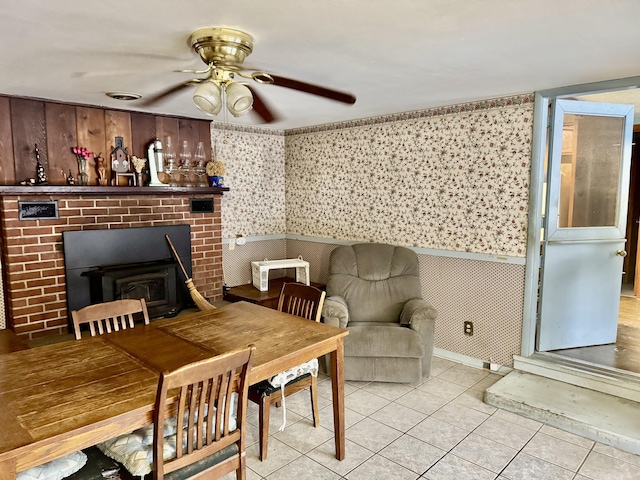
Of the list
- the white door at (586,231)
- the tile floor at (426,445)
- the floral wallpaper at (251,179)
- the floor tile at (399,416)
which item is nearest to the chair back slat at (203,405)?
the tile floor at (426,445)

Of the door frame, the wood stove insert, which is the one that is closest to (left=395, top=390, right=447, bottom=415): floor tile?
the door frame

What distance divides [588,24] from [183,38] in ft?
6.03

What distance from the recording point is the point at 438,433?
2.80 m

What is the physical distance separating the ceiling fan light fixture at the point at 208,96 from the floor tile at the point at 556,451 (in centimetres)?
260

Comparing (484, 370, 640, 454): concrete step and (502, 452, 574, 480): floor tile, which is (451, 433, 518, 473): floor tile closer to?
(502, 452, 574, 480): floor tile

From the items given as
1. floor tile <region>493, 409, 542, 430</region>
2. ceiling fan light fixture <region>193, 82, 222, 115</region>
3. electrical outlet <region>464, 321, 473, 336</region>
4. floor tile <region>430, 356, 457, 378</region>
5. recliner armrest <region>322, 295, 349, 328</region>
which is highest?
ceiling fan light fixture <region>193, 82, 222, 115</region>

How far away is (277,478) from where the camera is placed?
7.73ft

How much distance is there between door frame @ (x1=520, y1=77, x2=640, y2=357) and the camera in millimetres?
3217

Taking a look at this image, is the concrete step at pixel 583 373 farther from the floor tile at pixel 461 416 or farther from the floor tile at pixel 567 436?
the floor tile at pixel 461 416

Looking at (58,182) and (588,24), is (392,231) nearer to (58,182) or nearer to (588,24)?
(588,24)

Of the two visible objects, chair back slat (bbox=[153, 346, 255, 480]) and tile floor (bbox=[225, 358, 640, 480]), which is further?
tile floor (bbox=[225, 358, 640, 480])

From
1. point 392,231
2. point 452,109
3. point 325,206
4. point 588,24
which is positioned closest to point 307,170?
point 325,206

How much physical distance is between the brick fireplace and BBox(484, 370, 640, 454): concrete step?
3.33 metres

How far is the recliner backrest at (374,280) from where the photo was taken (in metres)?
3.88
